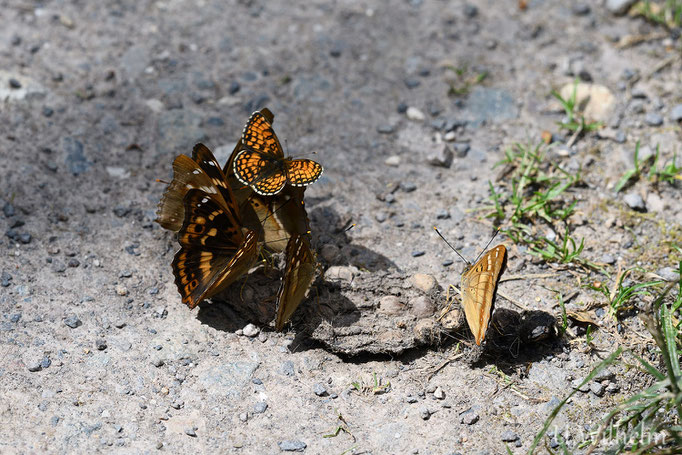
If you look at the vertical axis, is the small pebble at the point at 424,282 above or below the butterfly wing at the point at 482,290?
below

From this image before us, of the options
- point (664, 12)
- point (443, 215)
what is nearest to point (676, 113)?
point (664, 12)

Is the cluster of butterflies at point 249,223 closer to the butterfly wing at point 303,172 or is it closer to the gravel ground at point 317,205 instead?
the butterfly wing at point 303,172

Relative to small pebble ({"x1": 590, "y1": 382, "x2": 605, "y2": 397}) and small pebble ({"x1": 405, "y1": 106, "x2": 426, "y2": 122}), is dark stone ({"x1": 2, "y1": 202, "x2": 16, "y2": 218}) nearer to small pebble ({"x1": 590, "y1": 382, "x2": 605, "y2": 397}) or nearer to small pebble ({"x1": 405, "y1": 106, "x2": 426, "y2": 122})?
small pebble ({"x1": 405, "y1": 106, "x2": 426, "y2": 122})

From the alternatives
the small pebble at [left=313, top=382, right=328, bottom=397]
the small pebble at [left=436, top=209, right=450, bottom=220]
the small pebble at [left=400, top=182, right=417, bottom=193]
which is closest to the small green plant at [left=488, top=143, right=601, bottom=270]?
the small pebble at [left=436, top=209, right=450, bottom=220]

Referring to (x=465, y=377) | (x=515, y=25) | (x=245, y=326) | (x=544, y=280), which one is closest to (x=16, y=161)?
(x=245, y=326)

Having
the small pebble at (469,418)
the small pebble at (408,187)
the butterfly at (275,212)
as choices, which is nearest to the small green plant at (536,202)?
the small pebble at (408,187)

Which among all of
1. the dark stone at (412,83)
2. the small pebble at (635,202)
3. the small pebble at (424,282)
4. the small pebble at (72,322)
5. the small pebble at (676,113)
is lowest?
the small pebble at (72,322)

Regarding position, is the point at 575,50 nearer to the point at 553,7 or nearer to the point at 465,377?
the point at 553,7
